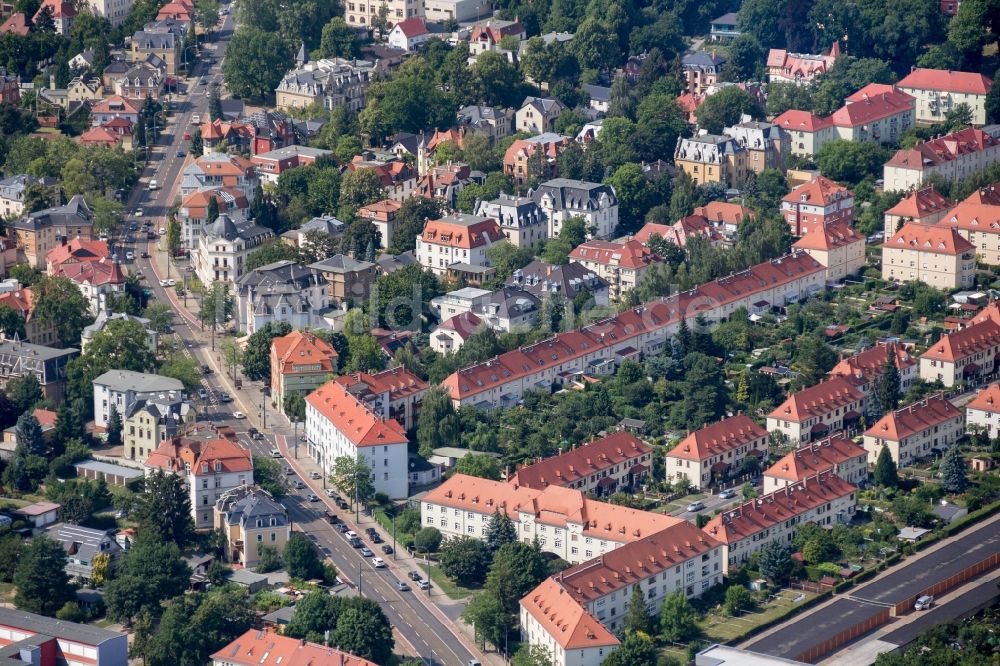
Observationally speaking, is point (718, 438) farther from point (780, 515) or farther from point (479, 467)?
point (479, 467)

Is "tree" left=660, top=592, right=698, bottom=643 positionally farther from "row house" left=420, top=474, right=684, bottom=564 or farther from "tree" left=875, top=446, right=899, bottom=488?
"tree" left=875, top=446, right=899, bottom=488

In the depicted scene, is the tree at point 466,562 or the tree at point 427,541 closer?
the tree at point 466,562

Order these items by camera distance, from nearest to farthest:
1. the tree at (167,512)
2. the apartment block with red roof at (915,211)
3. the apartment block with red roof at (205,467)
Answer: the tree at (167,512)
the apartment block with red roof at (205,467)
the apartment block with red roof at (915,211)

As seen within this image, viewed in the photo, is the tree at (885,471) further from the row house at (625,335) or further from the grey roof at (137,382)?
the grey roof at (137,382)

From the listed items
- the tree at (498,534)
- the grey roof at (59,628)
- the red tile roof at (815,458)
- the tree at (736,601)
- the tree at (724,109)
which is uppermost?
the tree at (724,109)

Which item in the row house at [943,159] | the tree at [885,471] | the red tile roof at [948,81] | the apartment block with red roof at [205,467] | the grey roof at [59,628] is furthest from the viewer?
the red tile roof at [948,81]

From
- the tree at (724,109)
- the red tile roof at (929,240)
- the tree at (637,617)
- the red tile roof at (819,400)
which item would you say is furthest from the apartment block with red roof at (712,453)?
the tree at (724,109)
